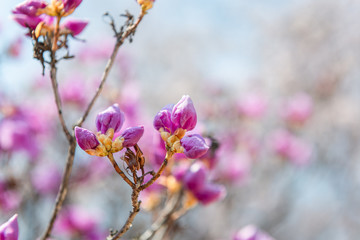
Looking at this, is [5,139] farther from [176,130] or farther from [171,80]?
[171,80]

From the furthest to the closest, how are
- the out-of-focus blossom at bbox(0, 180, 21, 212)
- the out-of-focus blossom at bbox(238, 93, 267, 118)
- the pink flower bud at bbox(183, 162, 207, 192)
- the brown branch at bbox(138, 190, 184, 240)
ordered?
the out-of-focus blossom at bbox(238, 93, 267, 118)
the out-of-focus blossom at bbox(0, 180, 21, 212)
the pink flower bud at bbox(183, 162, 207, 192)
the brown branch at bbox(138, 190, 184, 240)

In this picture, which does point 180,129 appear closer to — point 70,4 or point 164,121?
point 164,121

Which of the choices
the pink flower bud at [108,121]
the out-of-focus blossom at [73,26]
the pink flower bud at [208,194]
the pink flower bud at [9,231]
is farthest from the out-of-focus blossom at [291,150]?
the pink flower bud at [9,231]

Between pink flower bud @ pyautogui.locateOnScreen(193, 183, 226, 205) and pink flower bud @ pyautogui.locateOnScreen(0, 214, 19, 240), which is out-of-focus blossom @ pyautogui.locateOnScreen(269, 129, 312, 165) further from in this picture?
pink flower bud @ pyautogui.locateOnScreen(0, 214, 19, 240)

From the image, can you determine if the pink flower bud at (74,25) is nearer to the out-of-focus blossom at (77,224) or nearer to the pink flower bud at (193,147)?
the pink flower bud at (193,147)

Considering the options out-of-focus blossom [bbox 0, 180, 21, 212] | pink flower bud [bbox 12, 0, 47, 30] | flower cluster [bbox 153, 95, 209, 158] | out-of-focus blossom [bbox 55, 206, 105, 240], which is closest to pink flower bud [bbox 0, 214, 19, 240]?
flower cluster [bbox 153, 95, 209, 158]

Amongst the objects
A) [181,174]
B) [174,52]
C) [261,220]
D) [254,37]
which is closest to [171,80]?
[174,52]
